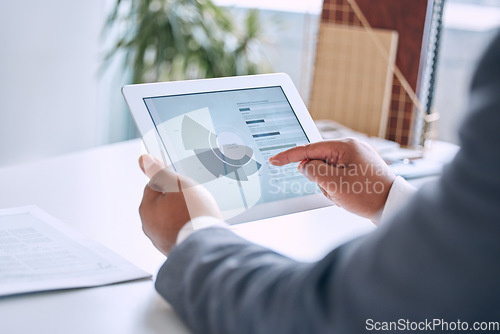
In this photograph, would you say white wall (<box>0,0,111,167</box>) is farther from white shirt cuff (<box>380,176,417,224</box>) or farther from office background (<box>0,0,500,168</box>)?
white shirt cuff (<box>380,176,417,224</box>)

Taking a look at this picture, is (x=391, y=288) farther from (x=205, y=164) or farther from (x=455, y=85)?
(x=455, y=85)

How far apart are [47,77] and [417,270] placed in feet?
8.00

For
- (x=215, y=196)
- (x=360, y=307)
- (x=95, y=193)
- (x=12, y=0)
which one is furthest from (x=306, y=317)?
(x=12, y=0)

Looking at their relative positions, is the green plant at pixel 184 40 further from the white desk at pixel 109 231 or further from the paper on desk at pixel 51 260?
the paper on desk at pixel 51 260

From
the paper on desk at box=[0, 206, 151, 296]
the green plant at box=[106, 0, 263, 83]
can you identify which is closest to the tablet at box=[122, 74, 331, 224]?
the paper on desk at box=[0, 206, 151, 296]

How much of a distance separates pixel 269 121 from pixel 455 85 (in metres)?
2.56

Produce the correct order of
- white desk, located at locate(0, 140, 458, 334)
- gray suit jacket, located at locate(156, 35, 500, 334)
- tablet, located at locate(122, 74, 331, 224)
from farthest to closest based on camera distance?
1. tablet, located at locate(122, 74, 331, 224)
2. white desk, located at locate(0, 140, 458, 334)
3. gray suit jacket, located at locate(156, 35, 500, 334)

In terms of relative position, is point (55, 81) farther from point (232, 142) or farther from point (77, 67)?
point (232, 142)

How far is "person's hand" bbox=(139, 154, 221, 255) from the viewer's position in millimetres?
660

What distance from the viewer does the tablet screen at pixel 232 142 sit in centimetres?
79

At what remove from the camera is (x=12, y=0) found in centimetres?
228

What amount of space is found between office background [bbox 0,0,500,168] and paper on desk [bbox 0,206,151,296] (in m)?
1.42

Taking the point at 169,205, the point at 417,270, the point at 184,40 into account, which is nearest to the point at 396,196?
the point at 169,205

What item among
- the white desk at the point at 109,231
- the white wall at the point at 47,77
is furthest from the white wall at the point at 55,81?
the white desk at the point at 109,231
